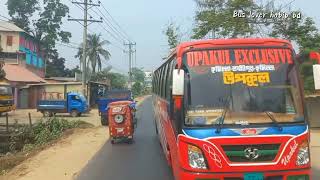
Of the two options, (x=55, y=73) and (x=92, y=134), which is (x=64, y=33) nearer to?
(x=55, y=73)

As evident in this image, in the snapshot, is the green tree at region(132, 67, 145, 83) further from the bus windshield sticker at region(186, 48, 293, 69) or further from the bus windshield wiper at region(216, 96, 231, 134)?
the bus windshield wiper at region(216, 96, 231, 134)

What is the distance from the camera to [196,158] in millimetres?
7355

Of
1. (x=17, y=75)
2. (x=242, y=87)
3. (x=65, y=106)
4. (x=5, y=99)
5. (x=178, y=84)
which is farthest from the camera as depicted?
(x=17, y=75)

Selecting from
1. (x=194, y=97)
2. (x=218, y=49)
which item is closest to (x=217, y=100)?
(x=194, y=97)

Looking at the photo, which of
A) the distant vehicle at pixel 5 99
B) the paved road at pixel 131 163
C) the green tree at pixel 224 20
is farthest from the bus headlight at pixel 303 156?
the distant vehicle at pixel 5 99

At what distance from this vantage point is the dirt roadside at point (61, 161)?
40.2ft

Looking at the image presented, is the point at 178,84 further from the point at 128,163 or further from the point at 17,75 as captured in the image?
the point at 17,75

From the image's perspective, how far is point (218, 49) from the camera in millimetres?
7938

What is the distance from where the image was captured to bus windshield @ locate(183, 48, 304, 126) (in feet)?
24.9

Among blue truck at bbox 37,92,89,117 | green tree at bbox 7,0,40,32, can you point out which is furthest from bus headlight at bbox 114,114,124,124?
green tree at bbox 7,0,40,32

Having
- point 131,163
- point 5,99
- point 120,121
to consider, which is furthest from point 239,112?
point 5,99

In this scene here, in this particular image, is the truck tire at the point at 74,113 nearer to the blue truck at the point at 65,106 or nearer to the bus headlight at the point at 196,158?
the blue truck at the point at 65,106

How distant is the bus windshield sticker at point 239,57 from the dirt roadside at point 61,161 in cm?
522

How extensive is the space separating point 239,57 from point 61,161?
8226 mm
